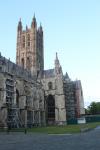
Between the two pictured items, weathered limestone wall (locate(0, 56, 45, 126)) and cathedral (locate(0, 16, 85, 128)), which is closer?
weathered limestone wall (locate(0, 56, 45, 126))

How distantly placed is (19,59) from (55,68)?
1967 cm

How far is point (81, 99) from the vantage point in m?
98.2

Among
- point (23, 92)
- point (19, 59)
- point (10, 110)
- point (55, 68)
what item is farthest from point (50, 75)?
point (10, 110)

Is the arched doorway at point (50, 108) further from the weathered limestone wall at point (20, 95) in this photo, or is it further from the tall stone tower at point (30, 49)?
the tall stone tower at point (30, 49)

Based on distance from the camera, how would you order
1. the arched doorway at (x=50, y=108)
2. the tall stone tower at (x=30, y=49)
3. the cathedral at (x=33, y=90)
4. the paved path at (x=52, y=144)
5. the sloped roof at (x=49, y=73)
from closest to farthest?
the paved path at (x=52, y=144), the cathedral at (x=33, y=90), the arched doorway at (x=50, y=108), the sloped roof at (x=49, y=73), the tall stone tower at (x=30, y=49)

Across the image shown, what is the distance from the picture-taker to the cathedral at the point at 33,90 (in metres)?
53.7

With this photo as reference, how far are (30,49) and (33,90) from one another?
29089 millimetres

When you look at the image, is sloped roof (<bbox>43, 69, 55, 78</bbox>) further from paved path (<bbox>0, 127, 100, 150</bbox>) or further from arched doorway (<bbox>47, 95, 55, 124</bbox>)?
paved path (<bbox>0, 127, 100, 150</bbox>)

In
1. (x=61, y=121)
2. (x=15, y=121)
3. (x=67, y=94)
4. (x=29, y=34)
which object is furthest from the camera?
(x=29, y=34)

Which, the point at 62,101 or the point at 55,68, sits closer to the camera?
the point at 62,101

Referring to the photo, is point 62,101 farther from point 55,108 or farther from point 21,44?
point 21,44

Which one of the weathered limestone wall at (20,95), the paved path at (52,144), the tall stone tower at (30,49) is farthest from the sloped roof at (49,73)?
the paved path at (52,144)

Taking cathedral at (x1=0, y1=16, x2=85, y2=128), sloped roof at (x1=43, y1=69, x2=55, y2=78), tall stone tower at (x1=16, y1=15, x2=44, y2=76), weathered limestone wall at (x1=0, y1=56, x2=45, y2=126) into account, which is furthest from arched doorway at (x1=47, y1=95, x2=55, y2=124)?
tall stone tower at (x1=16, y1=15, x2=44, y2=76)

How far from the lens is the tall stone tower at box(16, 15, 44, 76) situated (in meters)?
89.9
